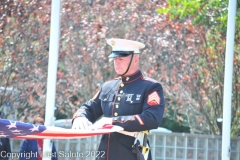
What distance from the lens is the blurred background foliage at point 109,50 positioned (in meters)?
9.93

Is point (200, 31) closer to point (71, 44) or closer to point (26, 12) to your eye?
point (71, 44)

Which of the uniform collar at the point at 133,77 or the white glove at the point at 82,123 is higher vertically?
the uniform collar at the point at 133,77

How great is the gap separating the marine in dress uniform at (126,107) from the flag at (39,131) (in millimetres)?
126

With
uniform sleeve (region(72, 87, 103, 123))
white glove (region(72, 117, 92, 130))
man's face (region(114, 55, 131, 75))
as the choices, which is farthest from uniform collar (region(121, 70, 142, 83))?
white glove (region(72, 117, 92, 130))

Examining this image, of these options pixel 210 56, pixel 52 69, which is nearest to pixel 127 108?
pixel 52 69

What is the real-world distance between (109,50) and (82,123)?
630 centimetres

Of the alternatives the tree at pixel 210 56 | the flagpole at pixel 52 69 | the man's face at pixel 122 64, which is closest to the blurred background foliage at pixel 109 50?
the tree at pixel 210 56

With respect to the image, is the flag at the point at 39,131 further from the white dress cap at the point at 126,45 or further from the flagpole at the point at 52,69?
the flagpole at the point at 52,69

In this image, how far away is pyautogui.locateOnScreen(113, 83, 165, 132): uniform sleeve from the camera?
5.20m

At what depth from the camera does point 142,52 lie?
1131 centimetres

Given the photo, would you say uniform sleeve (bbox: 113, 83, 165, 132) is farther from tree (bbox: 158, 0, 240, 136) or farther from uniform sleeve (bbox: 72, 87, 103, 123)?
tree (bbox: 158, 0, 240, 136)

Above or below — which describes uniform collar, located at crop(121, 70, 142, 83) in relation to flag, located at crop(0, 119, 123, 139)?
above

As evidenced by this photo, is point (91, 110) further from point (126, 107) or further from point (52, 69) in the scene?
point (52, 69)

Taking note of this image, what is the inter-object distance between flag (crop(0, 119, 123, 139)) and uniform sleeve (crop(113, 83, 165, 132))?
74mm
